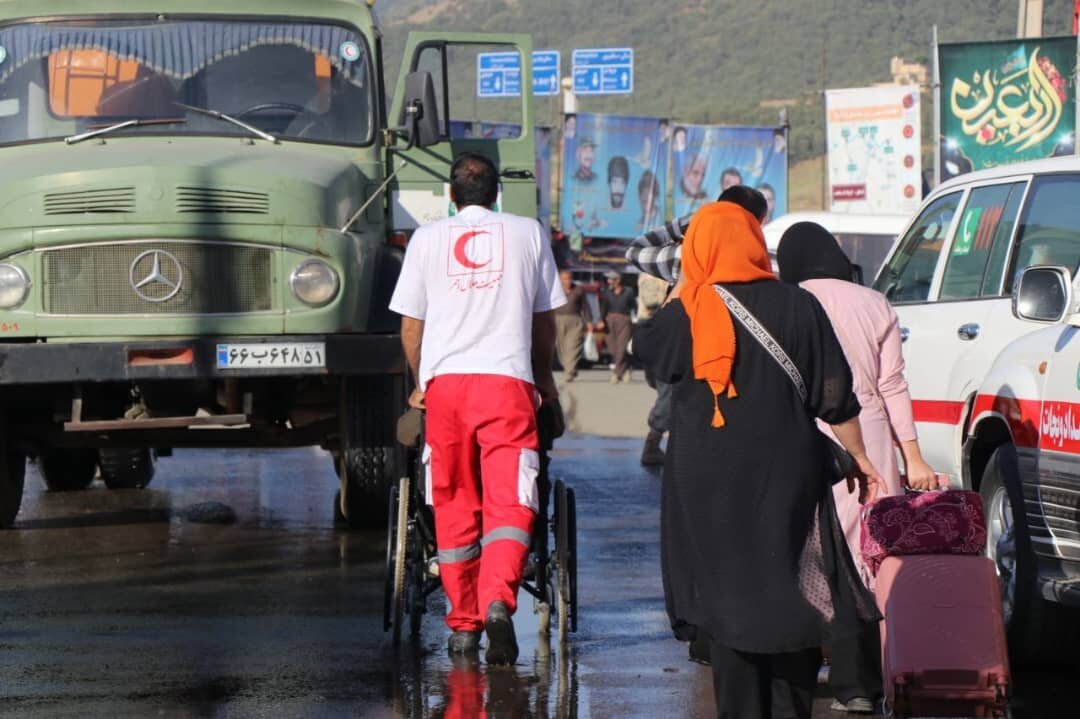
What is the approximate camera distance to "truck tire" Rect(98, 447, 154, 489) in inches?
525

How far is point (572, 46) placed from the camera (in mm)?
127625

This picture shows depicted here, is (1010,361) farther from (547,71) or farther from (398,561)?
(547,71)

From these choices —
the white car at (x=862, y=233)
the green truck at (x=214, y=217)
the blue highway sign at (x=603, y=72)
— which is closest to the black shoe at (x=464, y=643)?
the green truck at (x=214, y=217)

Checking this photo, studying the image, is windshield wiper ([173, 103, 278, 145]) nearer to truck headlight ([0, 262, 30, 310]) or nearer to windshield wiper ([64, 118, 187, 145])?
windshield wiper ([64, 118, 187, 145])

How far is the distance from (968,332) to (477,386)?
2355mm

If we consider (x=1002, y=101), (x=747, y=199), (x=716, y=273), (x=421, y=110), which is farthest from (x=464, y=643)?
(x=1002, y=101)

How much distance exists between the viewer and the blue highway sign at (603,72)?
5278 cm

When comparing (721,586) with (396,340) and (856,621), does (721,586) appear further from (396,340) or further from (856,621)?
(396,340)

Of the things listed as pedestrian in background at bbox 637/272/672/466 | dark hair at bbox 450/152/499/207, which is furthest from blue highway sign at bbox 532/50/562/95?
dark hair at bbox 450/152/499/207

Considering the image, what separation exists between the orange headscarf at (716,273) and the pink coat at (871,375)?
4.16 feet

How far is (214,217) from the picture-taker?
9789mm

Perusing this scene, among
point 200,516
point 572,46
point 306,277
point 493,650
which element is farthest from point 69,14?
point 572,46

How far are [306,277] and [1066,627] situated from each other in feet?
14.7

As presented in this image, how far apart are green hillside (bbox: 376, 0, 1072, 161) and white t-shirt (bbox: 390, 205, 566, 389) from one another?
7920 cm
